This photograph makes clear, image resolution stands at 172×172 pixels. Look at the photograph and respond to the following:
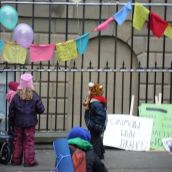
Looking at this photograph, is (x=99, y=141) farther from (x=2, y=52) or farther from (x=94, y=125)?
(x=2, y=52)

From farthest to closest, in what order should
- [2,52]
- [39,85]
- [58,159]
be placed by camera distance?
1. [39,85]
2. [2,52]
3. [58,159]

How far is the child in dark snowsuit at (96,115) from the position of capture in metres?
9.81

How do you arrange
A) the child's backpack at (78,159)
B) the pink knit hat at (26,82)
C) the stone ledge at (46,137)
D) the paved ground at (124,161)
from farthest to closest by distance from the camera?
1. the stone ledge at (46,137)
2. the paved ground at (124,161)
3. the pink knit hat at (26,82)
4. the child's backpack at (78,159)

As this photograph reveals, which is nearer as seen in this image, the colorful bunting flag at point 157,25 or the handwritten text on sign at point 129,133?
the colorful bunting flag at point 157,25

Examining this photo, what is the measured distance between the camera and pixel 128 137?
11.2 meters

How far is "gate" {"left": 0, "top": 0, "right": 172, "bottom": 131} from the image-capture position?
13.1 m

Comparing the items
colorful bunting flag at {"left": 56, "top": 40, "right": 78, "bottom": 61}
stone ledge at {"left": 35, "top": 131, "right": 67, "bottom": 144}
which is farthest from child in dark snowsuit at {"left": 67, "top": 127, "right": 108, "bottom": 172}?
stone ledge at {"left": 35, "top": 131, "right": 67, "bottom": 144}

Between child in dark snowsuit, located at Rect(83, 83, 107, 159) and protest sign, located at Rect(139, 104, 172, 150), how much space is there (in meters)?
→ 1.52

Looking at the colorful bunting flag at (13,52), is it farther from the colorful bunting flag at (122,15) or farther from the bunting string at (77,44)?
the colorful bunting flag at (122,15)

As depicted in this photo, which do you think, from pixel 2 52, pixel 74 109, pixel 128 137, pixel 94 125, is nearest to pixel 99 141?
pixel 94 125

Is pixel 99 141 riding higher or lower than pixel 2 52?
lower

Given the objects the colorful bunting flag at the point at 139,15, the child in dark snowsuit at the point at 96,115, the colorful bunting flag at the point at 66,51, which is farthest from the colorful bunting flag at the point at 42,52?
the colorful bunting flag at the point at 139,15

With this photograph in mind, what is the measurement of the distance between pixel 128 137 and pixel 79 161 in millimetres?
5134

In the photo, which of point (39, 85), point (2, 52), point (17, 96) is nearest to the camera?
point (17, 96)
